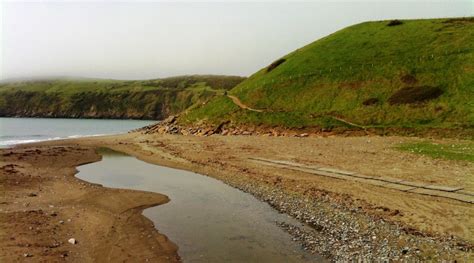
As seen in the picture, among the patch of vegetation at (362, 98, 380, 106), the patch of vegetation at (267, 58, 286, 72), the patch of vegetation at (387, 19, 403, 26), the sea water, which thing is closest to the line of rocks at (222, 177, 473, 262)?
the patch of vegetation at (362, 98, 380, 106)

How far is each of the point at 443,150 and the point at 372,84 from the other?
33.6 meters

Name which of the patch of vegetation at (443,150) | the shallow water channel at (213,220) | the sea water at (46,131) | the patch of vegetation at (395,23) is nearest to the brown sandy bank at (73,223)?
the shallow water channel at (213,220)

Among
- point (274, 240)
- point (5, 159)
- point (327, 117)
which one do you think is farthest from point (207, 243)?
point (327, 117)

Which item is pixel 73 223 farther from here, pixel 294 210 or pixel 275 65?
pixel 275 65

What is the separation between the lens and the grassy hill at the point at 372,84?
55500 millimetres

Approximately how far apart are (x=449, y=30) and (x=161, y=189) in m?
74.4

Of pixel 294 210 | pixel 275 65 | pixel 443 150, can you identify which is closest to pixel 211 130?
pixel 275 65

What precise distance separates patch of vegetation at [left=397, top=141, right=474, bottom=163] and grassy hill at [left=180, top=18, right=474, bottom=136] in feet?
35.5

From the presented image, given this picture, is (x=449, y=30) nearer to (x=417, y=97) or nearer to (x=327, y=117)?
(x=417, y=97)

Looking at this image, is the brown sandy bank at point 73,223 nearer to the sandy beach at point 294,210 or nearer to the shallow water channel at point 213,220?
the sandy beach at point 294,210

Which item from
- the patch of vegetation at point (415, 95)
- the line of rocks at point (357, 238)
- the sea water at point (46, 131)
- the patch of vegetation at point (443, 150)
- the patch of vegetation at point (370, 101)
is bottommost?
the sea water at point (46, 131)

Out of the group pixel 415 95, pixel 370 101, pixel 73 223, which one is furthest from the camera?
pixel 370 101

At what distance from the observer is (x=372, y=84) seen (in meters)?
66.5

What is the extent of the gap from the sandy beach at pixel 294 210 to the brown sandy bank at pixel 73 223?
41 mm
